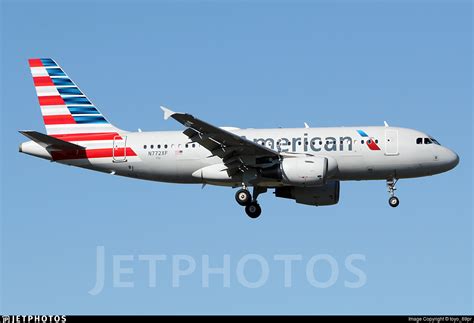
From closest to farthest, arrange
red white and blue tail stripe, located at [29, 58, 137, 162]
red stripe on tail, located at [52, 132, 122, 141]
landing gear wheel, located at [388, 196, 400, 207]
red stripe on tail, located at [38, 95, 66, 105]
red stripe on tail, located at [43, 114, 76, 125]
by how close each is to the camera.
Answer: landing gear wheel, located at [388, 196, 400, 207]
red white and blue tail stripe, located at [29, 58, 137, 162]
red stripe on tail, located at [52, 132, 122, 141]
red stripe on tail, located at [43, 114, 76, 125]
red stripe on tail, located at [38, 95, 66, 105]

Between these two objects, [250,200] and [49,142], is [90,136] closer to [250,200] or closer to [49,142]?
[49,142]

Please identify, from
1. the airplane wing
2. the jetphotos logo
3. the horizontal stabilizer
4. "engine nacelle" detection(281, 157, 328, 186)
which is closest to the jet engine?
"engine nacelle" detection(281, 157, 328, 186)

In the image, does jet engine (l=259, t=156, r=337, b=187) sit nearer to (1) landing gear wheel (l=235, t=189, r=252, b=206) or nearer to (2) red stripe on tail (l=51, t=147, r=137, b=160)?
(1) landing gear wheel (l=235, t=189, r=252, b=206)

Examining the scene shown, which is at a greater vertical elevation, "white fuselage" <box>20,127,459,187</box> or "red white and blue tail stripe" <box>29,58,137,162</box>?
"red white and blue tail stripe" <box>29,58,137,162</box>

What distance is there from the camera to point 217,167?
58938mm

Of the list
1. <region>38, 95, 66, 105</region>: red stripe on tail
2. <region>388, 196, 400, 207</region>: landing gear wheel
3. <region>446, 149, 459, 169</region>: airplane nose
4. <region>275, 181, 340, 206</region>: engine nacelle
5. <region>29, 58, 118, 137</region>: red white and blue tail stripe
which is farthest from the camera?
<region>38, 95, 66, 105</region>: red stripe on tail

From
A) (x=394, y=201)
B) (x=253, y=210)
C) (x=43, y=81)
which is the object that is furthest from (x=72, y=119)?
(x=394, y=201)

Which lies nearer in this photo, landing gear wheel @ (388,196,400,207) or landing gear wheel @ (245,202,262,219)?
landing gear wheel @ (388,196,400,207)

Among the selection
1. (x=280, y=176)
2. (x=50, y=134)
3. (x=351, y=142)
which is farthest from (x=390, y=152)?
(x=50, y=134)

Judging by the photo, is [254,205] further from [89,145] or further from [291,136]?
[89,145]

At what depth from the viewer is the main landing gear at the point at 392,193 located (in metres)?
58.1

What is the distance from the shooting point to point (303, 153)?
58.3 m

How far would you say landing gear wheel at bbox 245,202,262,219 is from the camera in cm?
5988

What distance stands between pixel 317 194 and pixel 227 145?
6251 millimetres
